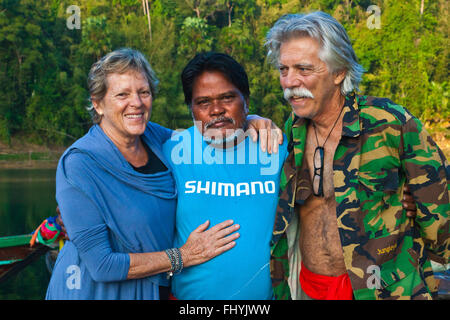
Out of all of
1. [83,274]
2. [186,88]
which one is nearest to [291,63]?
[186,88]

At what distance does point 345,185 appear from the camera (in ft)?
5.63

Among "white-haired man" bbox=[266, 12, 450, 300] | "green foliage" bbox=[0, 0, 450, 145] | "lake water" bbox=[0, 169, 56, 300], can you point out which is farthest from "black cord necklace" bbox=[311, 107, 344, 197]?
"green foliage" bbox=[0, 0, 450, 145]

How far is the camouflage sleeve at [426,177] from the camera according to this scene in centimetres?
163

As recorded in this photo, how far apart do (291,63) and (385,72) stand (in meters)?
23.0

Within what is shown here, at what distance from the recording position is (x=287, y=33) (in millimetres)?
1797

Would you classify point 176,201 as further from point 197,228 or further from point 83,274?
point 83,274

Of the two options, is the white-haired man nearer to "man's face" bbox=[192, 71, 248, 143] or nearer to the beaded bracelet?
"man's face" bbox=[192, 71, 248, 143]

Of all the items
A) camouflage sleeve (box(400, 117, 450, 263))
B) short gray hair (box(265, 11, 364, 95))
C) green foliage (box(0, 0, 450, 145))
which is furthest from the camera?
green foliage (box(0, 0, 450, 145))

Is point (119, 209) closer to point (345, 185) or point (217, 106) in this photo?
point (217, 106)

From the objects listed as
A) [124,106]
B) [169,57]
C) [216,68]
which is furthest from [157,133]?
[169,57]

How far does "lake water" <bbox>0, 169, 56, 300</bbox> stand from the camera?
9.90 metres

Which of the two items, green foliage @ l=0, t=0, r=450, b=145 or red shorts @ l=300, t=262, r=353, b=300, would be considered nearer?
red shorts @ l=300, t=262, r=353, b=300

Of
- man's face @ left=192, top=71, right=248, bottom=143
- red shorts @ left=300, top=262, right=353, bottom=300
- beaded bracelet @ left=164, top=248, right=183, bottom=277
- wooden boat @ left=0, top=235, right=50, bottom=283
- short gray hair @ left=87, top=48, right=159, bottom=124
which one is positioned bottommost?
wooden boat @ left=0, top=235, right=50, bottom=283

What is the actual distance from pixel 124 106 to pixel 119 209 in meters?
0.43
